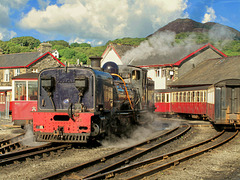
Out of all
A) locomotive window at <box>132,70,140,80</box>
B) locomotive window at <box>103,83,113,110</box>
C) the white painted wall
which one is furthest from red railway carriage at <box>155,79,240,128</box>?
the white painted wall

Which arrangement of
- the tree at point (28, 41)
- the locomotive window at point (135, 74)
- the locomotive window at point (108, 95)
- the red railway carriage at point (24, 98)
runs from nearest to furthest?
1. the locomotive window at point (108, 95)
2. the locomotive window at point (135, 74)
3. the red railway carriage at point (24, 98)
4. the tree at point (28, 41)

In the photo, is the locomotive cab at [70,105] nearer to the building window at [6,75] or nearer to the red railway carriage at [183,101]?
the red railway carriage at [183,101]

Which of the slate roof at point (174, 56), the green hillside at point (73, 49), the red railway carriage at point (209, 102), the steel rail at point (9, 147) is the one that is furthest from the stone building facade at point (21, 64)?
the steel rail at point (9, 147)

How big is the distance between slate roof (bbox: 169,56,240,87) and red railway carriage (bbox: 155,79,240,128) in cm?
421

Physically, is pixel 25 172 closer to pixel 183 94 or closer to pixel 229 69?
pixel 183 94

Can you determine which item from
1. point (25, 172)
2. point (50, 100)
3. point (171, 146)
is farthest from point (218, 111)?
point (25, 172)

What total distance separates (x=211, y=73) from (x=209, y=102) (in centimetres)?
1320

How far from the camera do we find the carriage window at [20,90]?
50.1 ft

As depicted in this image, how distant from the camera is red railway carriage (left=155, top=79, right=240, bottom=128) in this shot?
49.2 ft

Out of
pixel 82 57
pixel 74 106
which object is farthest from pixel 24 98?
pixel 82 57

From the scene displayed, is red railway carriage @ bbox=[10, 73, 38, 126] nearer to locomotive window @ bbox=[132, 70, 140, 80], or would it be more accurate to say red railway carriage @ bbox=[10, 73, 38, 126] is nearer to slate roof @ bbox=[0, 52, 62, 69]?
locomotive window @ bbox=[132, 70, 140, 80]

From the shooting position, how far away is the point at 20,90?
15445mm

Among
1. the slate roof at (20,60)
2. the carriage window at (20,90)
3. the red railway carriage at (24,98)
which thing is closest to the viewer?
the red railway carriage at (24,98)

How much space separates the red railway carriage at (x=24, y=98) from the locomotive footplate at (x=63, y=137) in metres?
5.44
